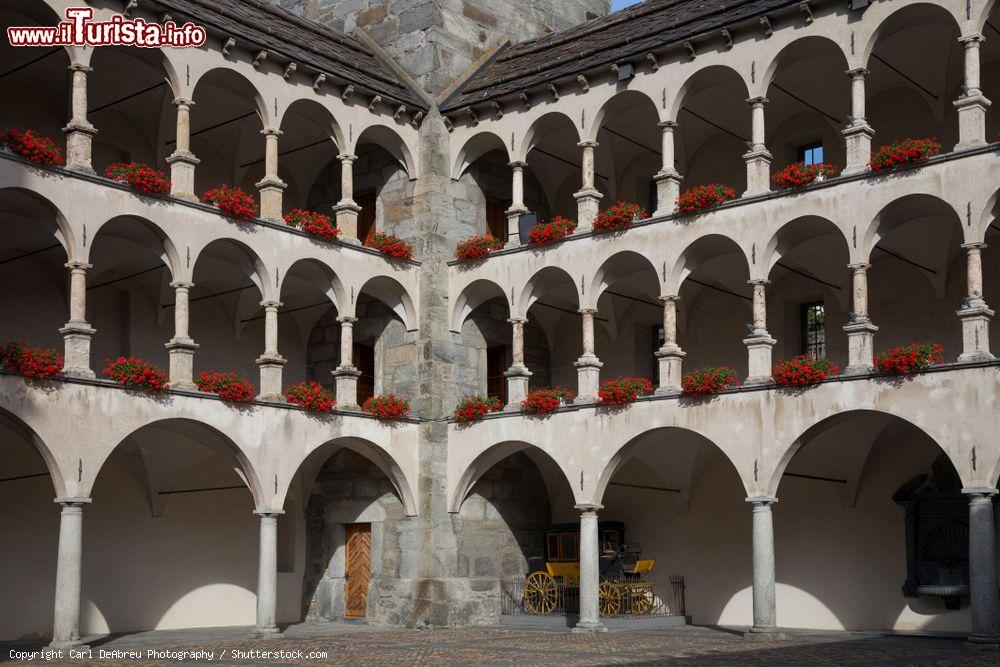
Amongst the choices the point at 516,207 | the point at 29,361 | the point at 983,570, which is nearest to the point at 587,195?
the point at 516,207

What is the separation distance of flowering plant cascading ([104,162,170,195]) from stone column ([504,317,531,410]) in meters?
7.44

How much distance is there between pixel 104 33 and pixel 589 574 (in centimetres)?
1271

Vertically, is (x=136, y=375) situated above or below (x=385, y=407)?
above

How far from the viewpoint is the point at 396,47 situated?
2888 centimetres

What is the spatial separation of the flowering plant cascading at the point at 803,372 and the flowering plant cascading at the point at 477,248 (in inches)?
279

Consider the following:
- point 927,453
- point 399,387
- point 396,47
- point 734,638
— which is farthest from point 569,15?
point 734,638

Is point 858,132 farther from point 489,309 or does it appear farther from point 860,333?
point 489,309

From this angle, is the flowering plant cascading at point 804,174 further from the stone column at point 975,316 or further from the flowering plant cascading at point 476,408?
the flowering plant cascading at point 476,408

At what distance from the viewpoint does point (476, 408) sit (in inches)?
999

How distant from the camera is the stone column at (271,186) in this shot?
23953 mm

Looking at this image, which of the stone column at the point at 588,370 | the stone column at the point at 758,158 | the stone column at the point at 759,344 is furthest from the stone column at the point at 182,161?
the stone column at the point at 759,344

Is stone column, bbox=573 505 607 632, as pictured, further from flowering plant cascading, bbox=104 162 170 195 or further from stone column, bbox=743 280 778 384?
flowering plant cascading, bbox=104 162 170 195

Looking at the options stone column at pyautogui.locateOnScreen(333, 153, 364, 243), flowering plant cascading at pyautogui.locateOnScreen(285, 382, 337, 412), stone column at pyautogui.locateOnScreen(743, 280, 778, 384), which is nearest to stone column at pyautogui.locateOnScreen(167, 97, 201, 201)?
stone column at pyautogui.locateOnScreen(333, 153, 364, 243)

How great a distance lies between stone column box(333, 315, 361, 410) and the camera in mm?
24781
